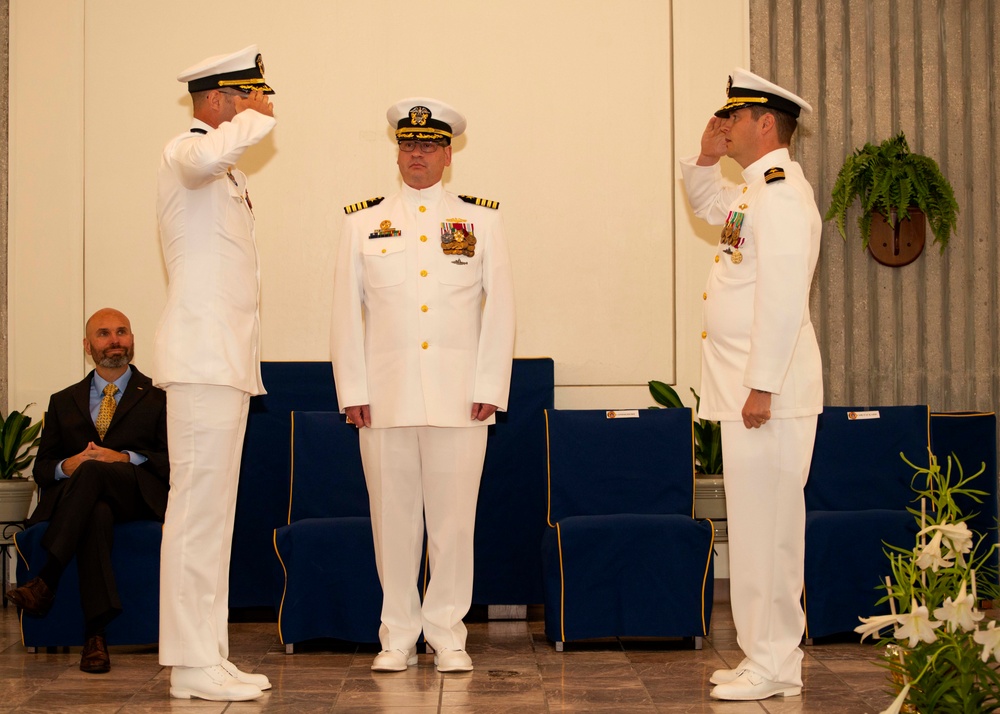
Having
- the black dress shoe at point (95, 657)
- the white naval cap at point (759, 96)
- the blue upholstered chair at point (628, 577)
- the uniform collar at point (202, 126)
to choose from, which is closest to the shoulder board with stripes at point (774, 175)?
the white naval cap at point (759, 96)

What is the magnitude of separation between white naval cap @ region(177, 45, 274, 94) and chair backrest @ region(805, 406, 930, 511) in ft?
9.05

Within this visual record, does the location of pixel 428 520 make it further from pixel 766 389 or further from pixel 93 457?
pixel 93 457

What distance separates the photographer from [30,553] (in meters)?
4.36

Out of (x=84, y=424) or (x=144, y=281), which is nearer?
(x=84, y=424)

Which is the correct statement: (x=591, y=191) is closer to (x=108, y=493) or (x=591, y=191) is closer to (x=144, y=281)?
(x=144, y=281)

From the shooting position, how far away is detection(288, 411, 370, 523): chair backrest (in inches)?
187

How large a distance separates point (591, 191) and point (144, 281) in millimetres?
2389

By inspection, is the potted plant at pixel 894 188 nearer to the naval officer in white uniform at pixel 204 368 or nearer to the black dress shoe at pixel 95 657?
the naval officer in white uniform at pixel 204 368

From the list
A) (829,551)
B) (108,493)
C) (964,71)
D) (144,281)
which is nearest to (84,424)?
(108,493)

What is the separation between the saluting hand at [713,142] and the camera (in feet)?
12.9

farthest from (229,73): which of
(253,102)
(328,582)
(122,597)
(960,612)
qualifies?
(960,612)

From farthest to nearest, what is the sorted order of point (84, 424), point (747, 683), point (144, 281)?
point (144, 281)
point (84, 424)
point (747, 683)

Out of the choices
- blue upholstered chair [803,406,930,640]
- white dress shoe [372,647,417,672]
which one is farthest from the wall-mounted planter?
white dress shoe [372,647,417,672]

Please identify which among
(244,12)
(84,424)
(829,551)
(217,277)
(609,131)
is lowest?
(829,551)
